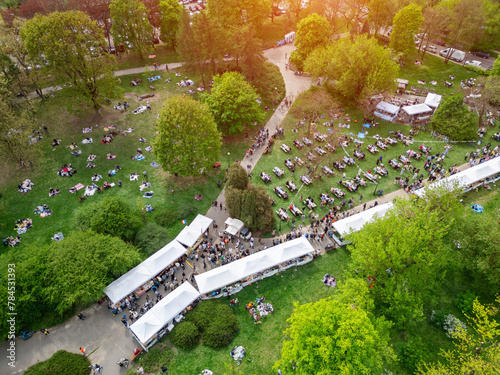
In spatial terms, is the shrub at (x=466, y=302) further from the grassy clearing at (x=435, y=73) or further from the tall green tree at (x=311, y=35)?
the tall green tree at (x=311, y=35)

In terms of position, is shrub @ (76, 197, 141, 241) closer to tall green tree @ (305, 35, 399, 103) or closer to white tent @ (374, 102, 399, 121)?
tall green tree @ (305, 35, 399, 103)

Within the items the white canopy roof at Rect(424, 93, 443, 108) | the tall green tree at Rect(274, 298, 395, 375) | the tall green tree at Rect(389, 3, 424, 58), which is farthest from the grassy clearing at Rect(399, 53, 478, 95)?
the tall green tree at Rect(274, 298, 395, 375)

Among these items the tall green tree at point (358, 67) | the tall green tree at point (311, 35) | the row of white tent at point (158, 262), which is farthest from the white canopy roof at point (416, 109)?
the row of white tent at point (158, 262)

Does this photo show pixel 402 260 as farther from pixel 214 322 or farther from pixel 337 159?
pixel 337 159

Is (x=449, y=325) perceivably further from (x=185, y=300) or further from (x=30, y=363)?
(x=30, y=363)

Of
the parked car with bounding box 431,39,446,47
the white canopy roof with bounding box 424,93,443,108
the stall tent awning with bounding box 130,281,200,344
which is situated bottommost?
the stall tent awning with bounding box 130,281,200,344

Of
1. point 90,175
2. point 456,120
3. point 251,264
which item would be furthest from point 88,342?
point 456,120

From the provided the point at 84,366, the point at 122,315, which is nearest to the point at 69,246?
the point at 122,315
